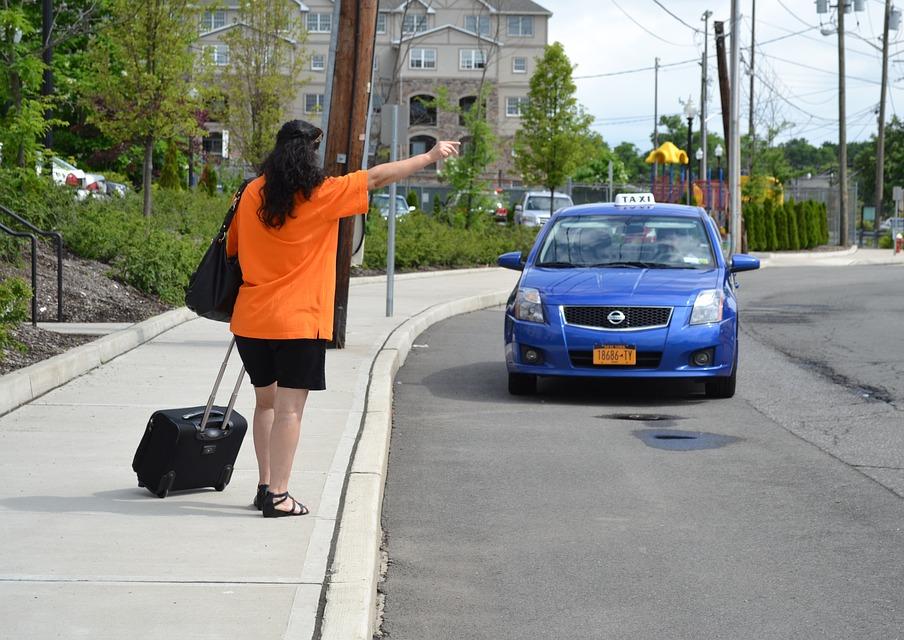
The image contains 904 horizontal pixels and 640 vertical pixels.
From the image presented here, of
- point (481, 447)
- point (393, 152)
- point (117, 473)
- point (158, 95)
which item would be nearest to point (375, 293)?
point (393, 152)

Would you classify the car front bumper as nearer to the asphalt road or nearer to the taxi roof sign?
the asphalt road

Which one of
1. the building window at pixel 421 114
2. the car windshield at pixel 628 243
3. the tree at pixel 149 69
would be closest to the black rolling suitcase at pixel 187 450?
the car windshield at pixel 628 243

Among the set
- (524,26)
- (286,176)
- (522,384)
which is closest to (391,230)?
(522,384)

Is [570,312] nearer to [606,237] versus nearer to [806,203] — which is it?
[606,237]

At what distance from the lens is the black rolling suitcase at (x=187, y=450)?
271 inches

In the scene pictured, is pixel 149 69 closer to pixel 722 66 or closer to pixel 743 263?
pixel 743 263

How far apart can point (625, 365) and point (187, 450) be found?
512cm

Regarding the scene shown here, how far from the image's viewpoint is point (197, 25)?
27.5 m

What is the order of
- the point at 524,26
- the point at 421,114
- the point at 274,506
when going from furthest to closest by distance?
the point at 524,26 → the point at 421,114 → the point at 274,506

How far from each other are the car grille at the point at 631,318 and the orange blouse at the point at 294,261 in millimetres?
5072

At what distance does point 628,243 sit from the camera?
1275cm

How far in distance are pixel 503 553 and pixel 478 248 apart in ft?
87.6

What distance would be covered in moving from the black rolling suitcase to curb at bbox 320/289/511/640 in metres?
0.64

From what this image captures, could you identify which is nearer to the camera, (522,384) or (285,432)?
(285,432)
